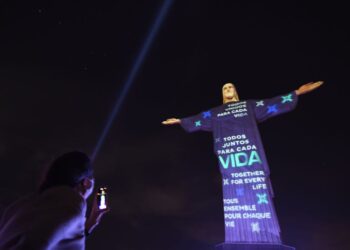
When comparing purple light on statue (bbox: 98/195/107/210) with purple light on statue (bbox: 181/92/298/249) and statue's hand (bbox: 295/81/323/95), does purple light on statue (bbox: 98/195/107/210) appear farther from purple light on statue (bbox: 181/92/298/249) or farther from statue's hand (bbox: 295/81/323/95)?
statue's hand (bbox: 295/81/323/95)

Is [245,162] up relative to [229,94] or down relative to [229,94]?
down

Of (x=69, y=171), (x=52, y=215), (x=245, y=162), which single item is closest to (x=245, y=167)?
(x=245, y=162)

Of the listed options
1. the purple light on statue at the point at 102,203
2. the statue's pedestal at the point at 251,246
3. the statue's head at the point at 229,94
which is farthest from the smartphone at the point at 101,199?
the statue's head at the point at 229,94

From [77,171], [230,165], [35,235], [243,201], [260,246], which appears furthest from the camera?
[230,165]

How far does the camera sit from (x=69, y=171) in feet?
4.21

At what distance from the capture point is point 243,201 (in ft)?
22.3

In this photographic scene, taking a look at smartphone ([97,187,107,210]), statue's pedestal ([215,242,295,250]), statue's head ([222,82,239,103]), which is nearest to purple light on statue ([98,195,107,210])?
smartphone ([97,187,107,210])

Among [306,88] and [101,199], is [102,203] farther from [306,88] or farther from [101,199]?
[306,88]

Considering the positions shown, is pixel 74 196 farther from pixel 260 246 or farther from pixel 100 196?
pixel 260 246

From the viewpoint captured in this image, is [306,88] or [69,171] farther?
[306,88]

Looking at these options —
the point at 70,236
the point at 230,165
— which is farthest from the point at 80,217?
the point at 230,165

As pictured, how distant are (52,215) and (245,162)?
6490 millimetres

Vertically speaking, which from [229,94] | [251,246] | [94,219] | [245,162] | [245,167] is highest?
[229,94]

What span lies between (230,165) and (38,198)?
21.2 ft
